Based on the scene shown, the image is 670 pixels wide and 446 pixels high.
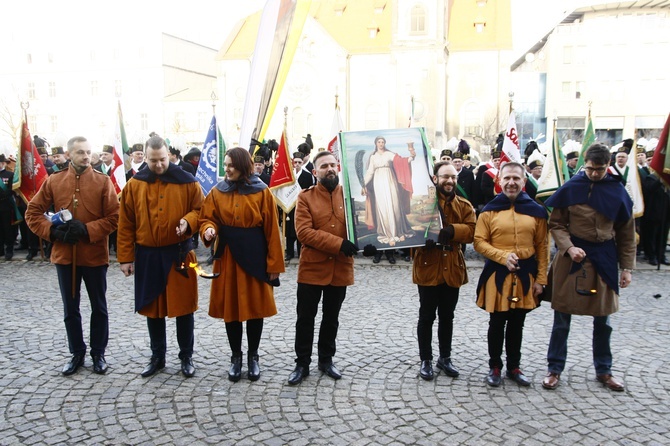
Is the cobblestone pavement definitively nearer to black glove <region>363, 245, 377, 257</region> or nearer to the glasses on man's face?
black glove <region>363, 245, 377, 257</region>

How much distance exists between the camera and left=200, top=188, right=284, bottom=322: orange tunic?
16.9 ft

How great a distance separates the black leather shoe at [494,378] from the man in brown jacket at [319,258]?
136cm

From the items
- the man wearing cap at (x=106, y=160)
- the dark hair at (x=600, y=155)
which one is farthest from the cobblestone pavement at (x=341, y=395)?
the man wearing cap at (x=106, y=160)

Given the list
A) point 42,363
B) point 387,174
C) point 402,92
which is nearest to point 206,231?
point 387,174

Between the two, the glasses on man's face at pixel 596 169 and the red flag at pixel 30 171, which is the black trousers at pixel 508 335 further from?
the red flag at pixel 30 171

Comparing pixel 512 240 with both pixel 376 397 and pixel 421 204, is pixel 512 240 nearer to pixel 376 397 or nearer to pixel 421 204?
pixel 421 204

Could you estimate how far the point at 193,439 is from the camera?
416 centimetres

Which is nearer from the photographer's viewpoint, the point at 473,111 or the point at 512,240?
the point at 512,240

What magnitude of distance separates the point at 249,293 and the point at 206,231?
2.39ft

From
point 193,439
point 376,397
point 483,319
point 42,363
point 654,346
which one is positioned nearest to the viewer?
point 193,439

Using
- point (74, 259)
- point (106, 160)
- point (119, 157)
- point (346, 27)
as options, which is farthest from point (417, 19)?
point (74, 259)

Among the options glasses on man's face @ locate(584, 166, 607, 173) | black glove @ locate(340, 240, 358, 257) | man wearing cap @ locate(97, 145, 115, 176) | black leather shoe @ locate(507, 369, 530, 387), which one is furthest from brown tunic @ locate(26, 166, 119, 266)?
man wearing cap @ locate(97, 145, 115, 176)

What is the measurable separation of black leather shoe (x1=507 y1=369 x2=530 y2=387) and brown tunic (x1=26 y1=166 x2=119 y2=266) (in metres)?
4.00

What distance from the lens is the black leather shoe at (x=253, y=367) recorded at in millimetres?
5289
